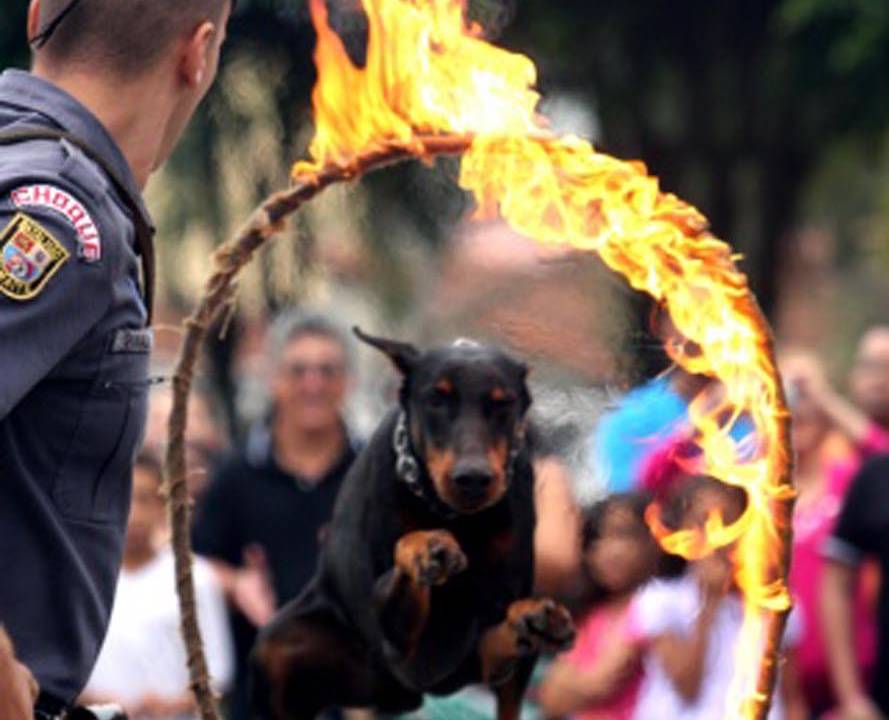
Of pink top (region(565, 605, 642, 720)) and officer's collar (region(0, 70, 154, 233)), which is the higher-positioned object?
officer's collar (region(0, 70, 154, 233))

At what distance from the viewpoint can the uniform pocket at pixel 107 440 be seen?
3455mm

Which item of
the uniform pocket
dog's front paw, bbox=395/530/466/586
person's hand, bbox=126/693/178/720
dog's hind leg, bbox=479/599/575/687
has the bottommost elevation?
person's hand, bbox=126/693/178/720

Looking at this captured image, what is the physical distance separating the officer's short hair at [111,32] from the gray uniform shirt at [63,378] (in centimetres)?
8

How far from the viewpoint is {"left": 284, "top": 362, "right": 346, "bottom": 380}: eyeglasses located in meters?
6.82

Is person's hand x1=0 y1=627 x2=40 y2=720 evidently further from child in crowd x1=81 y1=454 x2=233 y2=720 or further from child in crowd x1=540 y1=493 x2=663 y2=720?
child in crowd x1=81 y1=454 x2=233 y2=720

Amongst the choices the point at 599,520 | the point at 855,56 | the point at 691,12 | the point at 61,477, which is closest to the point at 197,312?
the point at 599,520

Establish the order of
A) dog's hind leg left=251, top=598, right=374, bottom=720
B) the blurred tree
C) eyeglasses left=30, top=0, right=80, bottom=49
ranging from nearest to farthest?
eyeglasses left=30, top=0, right=80, bottom=49 < dog's hind leg left=251, top=598, right=374, bottom=720 < the blurred tree

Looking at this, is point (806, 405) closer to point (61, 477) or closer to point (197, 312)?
point (197, 312)

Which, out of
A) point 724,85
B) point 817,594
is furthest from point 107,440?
point 724,85

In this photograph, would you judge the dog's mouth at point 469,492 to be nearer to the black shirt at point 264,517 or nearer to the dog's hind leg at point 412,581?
the dog's hind leg at point 412,581

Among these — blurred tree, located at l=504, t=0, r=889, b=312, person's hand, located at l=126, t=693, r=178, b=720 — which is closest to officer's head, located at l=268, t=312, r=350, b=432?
person's hand, located at l=126, t=693, r=178, b=720

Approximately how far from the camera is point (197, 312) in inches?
178

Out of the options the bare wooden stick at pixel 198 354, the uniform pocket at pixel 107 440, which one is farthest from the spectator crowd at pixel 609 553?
the uniform pocket at pixel 107 440

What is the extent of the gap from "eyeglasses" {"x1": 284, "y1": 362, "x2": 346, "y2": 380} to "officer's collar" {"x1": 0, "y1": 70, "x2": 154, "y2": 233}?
3144mm
